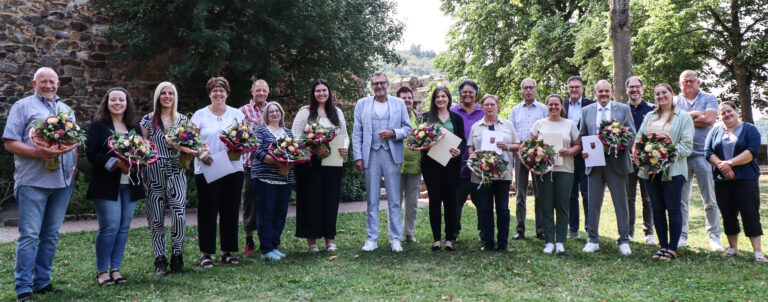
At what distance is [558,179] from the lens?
5.93 metres

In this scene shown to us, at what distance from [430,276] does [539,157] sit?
6.00 feet

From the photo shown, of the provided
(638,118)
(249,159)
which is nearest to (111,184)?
(249,159)

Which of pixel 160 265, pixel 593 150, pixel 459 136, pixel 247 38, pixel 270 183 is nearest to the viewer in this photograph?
pixel 160 265

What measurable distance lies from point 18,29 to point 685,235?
1268cm

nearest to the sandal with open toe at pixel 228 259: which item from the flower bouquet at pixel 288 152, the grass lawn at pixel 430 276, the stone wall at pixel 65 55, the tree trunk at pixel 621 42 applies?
the grass lawn at pixel 430 276

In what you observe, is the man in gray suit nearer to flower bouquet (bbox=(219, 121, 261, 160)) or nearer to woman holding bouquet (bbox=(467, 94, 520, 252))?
woman holding bouquet (bbox=(467, 94, 520, 252))

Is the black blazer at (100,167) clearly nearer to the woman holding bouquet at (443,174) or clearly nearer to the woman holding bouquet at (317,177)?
the woman holding bouquet at (317,177)

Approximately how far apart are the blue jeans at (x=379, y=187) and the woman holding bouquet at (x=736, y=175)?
363 centimetres

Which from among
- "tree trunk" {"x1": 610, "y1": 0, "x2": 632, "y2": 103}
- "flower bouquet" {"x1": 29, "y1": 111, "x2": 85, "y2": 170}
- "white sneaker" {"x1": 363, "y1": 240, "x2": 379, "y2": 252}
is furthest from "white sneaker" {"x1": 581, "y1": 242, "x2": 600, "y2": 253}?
"flower bouquet" {"x1": 29, "y1": 111, "x2": 85, "y2": 170}

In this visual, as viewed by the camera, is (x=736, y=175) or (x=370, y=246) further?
(x=370, y=246)

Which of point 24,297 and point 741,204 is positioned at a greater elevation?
point 741,204

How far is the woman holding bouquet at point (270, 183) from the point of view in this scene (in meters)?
5.61

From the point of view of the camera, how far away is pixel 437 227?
20.6 ft

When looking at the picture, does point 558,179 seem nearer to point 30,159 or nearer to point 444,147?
point 444,147
